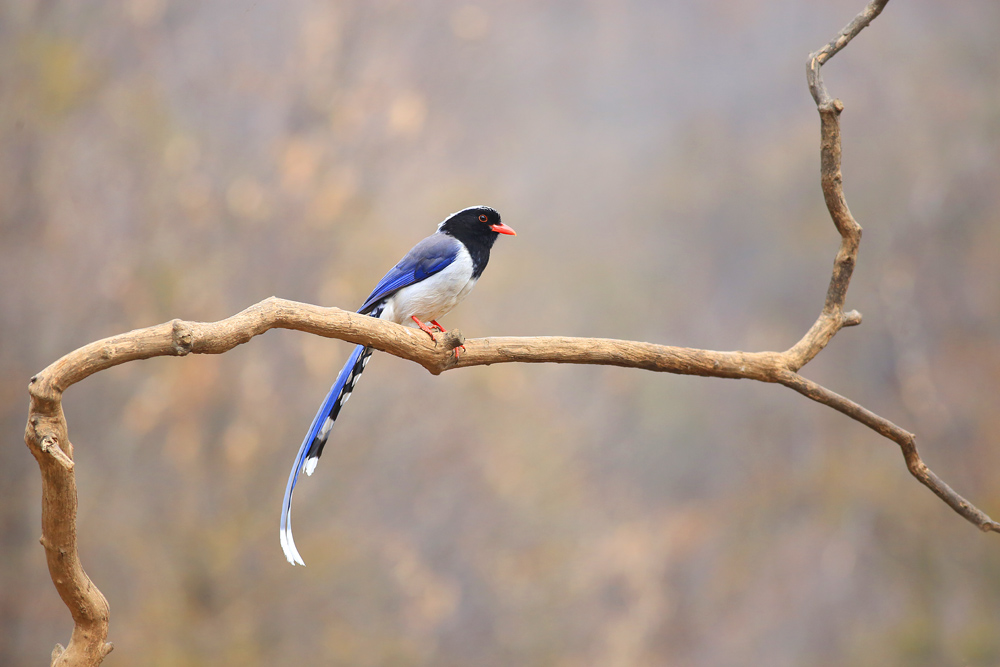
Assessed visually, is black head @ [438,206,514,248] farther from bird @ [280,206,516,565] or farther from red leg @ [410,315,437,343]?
red leg @ [410,315,437,343]

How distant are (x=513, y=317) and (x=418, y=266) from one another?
2.21 meters

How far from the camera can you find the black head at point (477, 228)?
3.12 metres

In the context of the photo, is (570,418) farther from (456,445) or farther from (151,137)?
(151,137)

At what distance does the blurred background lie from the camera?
4383 millimetres

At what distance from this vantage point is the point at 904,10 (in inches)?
211

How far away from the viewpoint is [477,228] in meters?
3.17

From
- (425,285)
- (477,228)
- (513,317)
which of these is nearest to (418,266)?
(425,285)

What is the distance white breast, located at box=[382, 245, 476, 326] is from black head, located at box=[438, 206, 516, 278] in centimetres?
12

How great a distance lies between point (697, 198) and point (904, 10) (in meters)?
1.94

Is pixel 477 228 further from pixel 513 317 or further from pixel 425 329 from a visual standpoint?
pixel 513 317

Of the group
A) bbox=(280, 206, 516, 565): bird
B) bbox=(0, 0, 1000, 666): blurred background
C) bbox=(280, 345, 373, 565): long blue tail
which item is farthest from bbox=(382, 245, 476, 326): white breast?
bbox=(0, 0, 1000, 666): blurred background

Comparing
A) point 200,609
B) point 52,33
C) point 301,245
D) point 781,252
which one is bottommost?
point 200,609

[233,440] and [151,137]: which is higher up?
[151,137]

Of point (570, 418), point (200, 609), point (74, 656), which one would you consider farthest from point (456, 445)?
point (74, 656)
